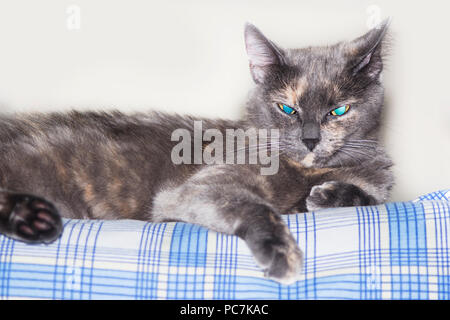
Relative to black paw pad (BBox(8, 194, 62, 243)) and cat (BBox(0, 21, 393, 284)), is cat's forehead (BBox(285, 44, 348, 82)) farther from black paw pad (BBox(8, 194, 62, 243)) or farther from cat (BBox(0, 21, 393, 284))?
black paw pad (BBox(8, 194, 62, 243))

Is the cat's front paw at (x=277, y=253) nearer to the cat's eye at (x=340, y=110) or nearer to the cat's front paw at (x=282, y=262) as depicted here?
the cat's front paw at (x=282, y=262)

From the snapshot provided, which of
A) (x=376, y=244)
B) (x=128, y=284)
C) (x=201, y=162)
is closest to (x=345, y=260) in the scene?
(x=376, y=244)

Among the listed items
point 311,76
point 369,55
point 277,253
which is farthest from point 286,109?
point 277,253

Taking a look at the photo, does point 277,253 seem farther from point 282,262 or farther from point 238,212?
point 238,212

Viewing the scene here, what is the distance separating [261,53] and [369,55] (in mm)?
321

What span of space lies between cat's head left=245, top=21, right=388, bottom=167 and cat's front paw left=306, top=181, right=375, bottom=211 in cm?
Result: 11

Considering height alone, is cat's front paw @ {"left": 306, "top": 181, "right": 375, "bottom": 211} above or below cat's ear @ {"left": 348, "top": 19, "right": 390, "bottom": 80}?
below

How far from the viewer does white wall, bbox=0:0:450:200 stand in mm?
2129

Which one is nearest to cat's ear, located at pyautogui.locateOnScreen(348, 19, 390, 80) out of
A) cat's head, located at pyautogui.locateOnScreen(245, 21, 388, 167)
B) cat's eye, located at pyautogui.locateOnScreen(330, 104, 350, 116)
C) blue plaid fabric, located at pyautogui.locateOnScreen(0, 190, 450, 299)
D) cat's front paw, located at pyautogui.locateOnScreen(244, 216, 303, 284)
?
cat's head, located at pyautogui.locateOnScreen(245, 21, 388, 167)

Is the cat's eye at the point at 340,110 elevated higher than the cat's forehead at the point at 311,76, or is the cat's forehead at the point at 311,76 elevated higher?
the cat's forehead at the point at 311,76

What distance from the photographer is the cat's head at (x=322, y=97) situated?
1.46 m

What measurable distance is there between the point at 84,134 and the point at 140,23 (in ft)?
2.63

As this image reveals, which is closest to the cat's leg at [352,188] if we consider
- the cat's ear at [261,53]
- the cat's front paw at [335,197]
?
the cat's front paw at [335,197]

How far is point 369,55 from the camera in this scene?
4.90 feet
